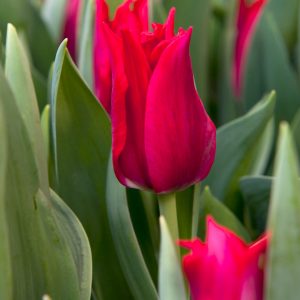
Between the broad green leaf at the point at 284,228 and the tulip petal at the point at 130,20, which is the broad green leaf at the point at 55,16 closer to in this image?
the tulip petal at the point at 130,20

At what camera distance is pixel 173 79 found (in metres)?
0.44

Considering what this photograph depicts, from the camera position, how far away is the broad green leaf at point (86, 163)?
531mm

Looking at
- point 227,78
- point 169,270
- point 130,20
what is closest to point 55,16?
point 227,78

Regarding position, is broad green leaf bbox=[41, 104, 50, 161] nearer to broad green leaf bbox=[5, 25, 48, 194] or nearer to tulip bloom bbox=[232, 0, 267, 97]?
broad green leaf bbox=[5, 25, 48, 194]

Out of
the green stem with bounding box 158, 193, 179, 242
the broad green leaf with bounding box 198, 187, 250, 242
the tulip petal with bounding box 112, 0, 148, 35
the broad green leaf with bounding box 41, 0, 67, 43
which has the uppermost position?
the tulip petal with bounding box 112, 0, 148, 35

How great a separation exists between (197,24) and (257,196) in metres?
0.24

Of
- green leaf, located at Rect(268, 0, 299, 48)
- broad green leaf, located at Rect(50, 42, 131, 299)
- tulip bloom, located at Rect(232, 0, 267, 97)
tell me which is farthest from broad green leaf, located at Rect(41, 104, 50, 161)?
green leaf, located at Rect(268, 0, 299, 48)

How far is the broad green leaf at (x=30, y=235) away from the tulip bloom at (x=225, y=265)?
0.30ft

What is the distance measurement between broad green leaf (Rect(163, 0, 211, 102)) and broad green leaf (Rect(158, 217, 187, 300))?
0.41 m

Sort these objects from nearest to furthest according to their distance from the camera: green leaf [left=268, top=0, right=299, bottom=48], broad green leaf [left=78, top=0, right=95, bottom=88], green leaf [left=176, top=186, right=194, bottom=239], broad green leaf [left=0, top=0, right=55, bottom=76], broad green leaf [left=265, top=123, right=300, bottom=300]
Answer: broad green leaf [left=265, top=123, right=300, bottom=300] → green leaf [left=176, top=186, right=194, bottom=239] → broad green leaf [left=78, top=0, right=95, bottom=88] → broad green leaf [left=0, top=0, right=55, bottom=76] → green leaf [left=268, top=0, right=299, bottom=48]

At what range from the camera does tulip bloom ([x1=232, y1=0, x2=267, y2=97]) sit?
75 centimetres

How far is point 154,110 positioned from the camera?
1.45 ft

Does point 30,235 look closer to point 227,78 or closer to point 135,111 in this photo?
point 135,111

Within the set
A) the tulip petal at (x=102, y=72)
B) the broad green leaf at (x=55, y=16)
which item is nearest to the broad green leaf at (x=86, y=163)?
the tulip petal at (x=102, y=72)
